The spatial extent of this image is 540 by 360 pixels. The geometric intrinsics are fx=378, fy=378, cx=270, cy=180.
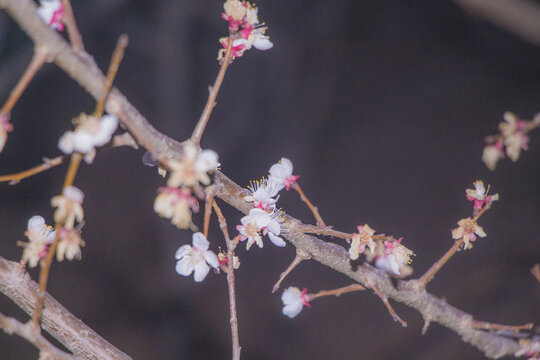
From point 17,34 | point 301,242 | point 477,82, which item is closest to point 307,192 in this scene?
point 477,82

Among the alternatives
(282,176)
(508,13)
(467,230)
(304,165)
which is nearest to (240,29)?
(282,176)

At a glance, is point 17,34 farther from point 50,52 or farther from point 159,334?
point 50,52

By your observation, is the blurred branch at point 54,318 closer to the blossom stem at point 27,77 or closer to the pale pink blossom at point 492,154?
the blossom stem at point 27,77

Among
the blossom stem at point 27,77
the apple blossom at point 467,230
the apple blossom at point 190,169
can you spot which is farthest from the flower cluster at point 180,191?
the apple blossom at point 467,230

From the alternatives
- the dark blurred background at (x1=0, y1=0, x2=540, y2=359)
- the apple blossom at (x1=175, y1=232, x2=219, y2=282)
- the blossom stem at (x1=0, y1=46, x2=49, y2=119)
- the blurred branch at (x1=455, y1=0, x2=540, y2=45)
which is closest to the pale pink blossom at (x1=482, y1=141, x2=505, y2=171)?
the blurred branch at (x1=455, y1=0, x2=540, y2=45)

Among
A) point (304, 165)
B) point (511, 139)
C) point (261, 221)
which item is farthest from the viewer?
point (304, 165)

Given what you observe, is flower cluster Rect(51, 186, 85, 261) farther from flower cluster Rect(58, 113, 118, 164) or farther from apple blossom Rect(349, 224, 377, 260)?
A: apple blossom Rect(349, 224, 377, 260)

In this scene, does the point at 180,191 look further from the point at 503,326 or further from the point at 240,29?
the point at 503,326
